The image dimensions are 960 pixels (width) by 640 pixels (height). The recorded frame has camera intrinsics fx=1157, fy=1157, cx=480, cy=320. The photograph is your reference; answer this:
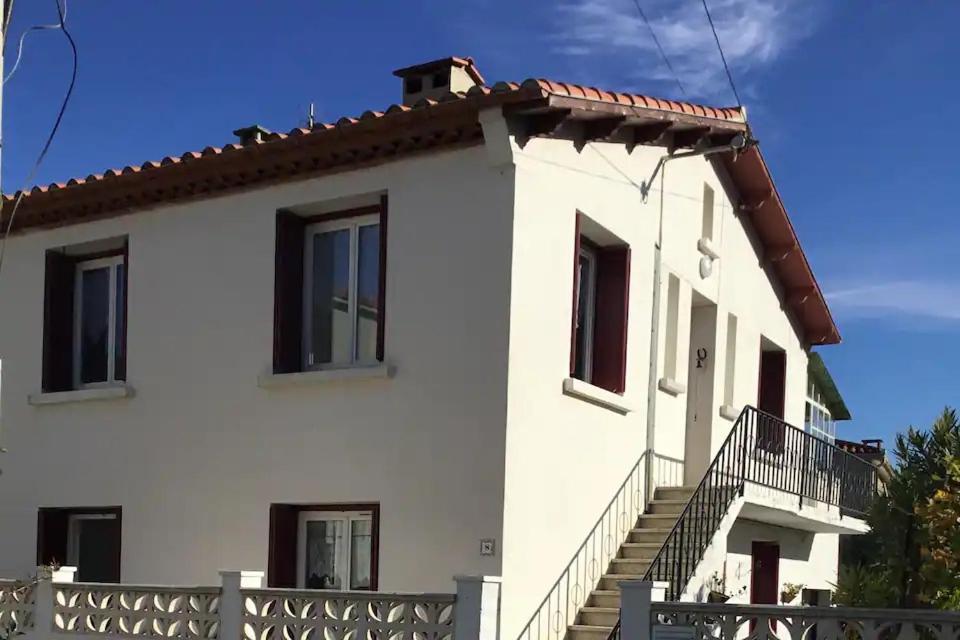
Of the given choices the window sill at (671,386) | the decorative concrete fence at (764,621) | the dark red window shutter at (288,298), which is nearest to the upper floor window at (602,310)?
the window sill at (671,386)

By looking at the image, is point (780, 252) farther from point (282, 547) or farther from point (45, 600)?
point (45, 600)

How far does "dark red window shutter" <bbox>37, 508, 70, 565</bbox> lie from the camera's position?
1280 cm

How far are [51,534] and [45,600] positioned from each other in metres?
2.69

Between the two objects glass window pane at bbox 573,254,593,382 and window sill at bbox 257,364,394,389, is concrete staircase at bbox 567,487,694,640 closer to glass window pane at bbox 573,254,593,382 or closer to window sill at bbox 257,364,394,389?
glass window pane at bbox 573,254,593,382

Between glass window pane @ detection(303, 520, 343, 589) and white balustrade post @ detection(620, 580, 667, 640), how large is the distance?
391 centimetres

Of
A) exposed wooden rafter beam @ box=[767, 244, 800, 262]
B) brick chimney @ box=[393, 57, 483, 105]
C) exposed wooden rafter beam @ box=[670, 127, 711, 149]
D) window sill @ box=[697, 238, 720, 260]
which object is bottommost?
window sill @ box=[697, 238, 720, 260]

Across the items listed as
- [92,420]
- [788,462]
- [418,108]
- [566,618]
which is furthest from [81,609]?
[788,462]

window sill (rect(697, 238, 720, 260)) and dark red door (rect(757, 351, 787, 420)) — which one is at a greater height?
window sill (rect(697, 238, 720, 260))

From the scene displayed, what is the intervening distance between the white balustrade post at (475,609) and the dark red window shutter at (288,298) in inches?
142

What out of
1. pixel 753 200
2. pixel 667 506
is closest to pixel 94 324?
pixel 667 506

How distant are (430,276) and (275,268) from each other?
1789 millimetres

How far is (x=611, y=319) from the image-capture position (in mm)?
11828

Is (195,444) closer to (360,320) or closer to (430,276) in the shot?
(360,320)

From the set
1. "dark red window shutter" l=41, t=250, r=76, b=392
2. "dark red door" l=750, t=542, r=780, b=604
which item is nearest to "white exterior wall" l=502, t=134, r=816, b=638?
"dark red door" l=750, t=542, r=780, b=604
